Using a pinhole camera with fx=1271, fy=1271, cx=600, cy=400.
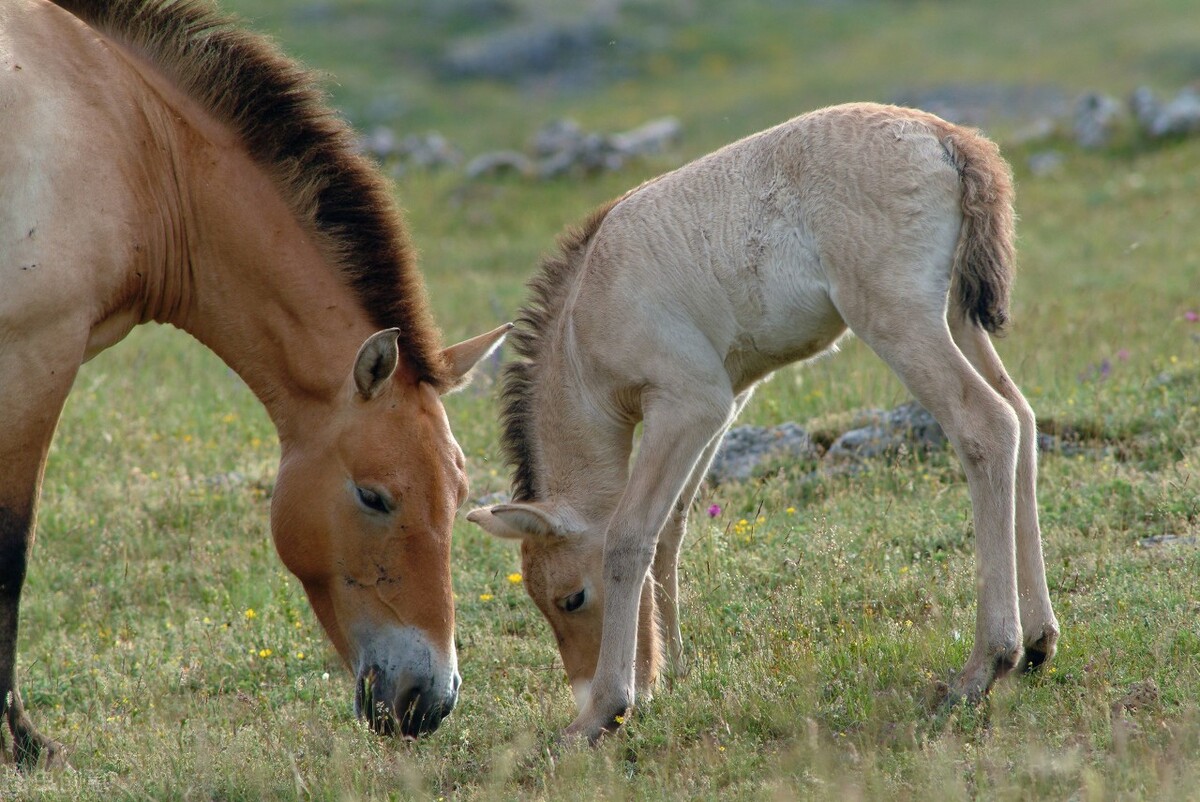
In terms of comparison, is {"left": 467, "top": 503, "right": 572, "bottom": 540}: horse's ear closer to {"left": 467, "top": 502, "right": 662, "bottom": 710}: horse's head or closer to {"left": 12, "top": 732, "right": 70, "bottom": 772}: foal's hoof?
{"left": 467, "top": 502, "right": 662, "bottom": 710}: horse's head

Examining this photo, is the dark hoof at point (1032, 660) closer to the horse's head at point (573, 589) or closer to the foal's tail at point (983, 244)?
the foal's tail at point (983, 244)

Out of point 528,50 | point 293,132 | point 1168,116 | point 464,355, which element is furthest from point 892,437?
point 528,50

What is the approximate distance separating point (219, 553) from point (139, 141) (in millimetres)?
2705

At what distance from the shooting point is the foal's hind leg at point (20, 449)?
436 cm

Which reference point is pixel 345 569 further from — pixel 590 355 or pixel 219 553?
pixel 219 553

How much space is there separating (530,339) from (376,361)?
3.69ft

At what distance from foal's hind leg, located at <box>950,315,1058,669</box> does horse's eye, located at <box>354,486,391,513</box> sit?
2.20 m

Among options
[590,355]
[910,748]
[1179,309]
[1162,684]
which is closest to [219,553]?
[590,355]

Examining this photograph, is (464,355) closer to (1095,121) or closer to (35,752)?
(35,752)

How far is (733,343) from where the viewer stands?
4.89 meters

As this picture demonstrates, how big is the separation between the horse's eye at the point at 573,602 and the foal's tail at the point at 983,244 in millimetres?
1797

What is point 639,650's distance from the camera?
495 cm

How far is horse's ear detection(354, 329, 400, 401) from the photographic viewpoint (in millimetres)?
4289

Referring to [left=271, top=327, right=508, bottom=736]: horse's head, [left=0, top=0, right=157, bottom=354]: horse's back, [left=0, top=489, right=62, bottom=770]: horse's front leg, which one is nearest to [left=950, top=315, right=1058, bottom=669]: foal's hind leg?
[left=271, top=327, right=508, bottom=736]: horse's head
